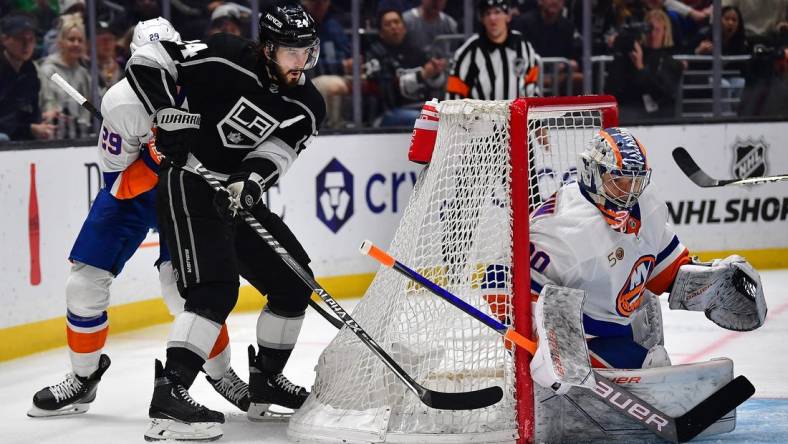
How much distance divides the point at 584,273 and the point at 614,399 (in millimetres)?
299

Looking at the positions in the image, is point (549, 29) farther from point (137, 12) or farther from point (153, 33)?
point (153, 33)

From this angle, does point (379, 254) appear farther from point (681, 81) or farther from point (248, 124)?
point (681, 81)

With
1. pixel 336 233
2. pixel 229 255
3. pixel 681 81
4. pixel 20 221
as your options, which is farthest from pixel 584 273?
pixel 681 81

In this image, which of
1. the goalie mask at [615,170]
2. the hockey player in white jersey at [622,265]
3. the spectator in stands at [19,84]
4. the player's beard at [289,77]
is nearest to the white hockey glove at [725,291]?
the hockey player in white jersey at [622,265]

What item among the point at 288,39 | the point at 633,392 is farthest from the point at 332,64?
the point at 633,392

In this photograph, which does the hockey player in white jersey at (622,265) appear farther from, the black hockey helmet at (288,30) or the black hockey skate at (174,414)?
the black hockey skate at (174,414)

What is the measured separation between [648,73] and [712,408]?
12.7 feet

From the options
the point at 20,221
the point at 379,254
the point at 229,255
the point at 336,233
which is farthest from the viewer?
the point at 336,233

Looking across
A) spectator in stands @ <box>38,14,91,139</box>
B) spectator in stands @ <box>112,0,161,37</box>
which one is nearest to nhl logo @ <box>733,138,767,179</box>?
spectator in stands @ <box>112,0,161,37</box>

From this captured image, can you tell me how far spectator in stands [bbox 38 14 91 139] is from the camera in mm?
5375

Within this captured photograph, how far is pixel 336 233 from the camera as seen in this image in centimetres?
571

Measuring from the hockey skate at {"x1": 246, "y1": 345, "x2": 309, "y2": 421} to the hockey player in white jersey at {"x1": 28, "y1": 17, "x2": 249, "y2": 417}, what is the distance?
0.30 ft

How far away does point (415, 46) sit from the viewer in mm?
6438

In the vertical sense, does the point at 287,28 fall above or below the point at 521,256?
above
